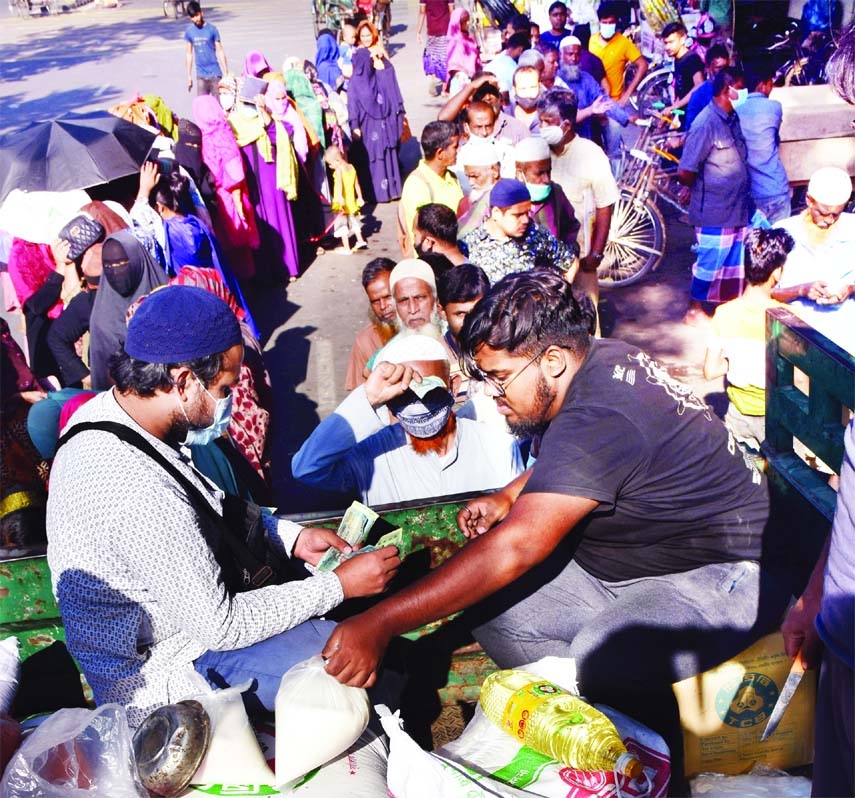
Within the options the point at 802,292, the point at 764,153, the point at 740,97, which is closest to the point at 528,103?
the point at 740,97

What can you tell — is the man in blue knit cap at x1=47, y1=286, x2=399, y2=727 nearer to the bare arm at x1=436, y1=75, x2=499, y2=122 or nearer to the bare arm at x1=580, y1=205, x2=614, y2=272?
the bare arm at x1=580, y1=205, x2=614, y2=272

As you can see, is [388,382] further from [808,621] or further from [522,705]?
[808,621]

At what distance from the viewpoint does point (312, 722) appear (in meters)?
2.27

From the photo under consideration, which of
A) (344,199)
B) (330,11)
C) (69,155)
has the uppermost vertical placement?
(330,11)

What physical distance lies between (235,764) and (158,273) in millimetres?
3528

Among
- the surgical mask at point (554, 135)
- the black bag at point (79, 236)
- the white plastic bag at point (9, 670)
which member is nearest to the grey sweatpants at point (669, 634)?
the white plastic bag at point (9, 670)

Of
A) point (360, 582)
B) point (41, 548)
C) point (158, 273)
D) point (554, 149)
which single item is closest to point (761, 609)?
point (360, 582)

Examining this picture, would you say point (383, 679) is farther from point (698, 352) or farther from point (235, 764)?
point (698, 352)

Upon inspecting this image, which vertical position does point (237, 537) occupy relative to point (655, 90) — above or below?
above

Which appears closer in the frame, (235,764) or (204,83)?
(235,764)

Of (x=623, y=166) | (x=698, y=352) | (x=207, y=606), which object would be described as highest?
(x=207, y=606)

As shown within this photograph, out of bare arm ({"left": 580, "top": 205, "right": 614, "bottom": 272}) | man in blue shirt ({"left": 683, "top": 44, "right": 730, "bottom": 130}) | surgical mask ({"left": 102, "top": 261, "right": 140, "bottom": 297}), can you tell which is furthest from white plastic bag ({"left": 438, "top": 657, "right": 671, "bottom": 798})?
man in blue shirt ({"left": 683, "top": 44, "right": 730, "bottom": 130})

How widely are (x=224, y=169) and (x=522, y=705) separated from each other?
23.2ft

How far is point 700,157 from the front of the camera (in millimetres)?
7207
